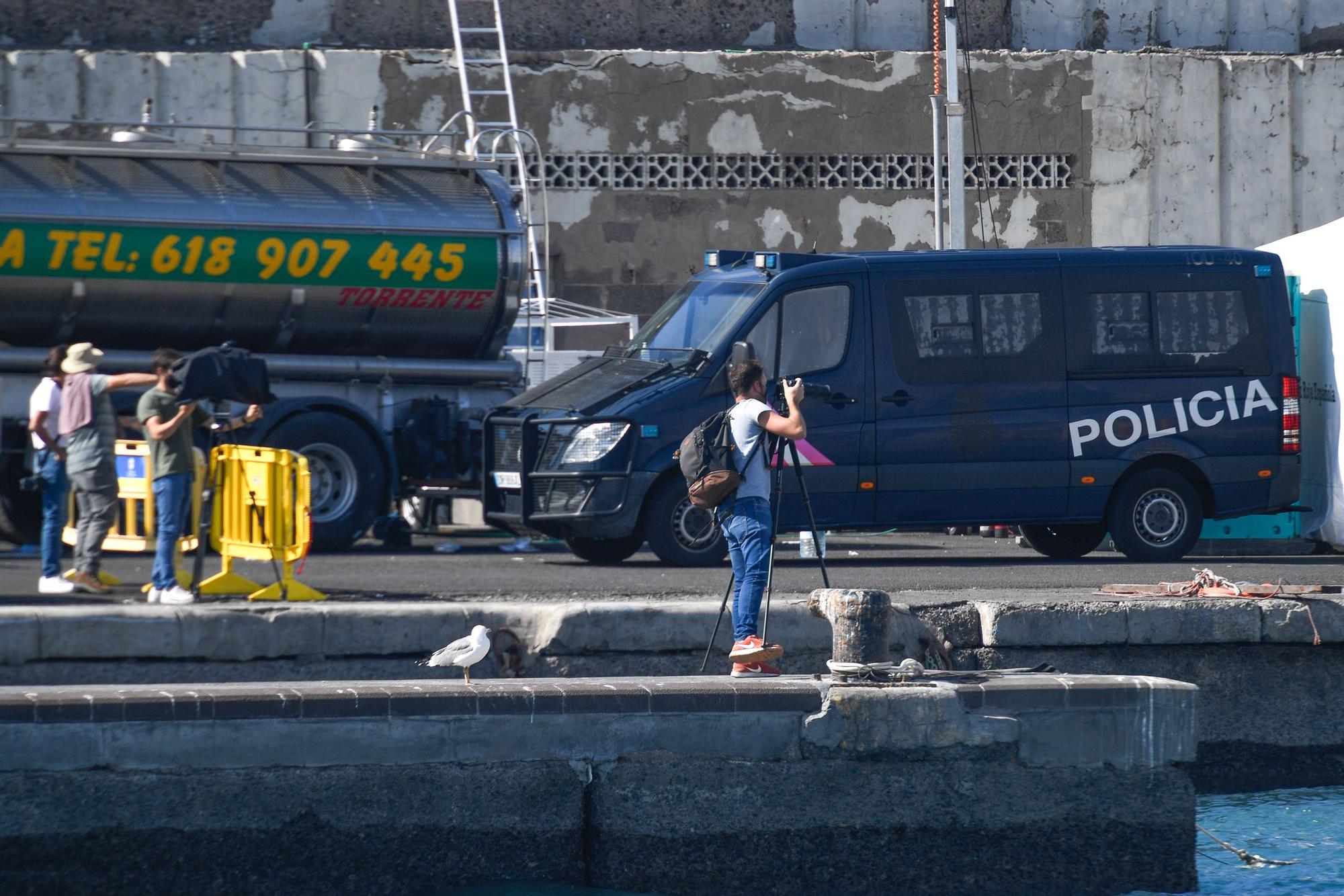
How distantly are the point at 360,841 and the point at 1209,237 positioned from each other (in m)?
16.6

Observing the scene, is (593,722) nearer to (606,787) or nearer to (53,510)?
(606,787)

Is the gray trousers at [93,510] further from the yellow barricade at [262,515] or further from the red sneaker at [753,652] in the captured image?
the red sneaker at [753,652]

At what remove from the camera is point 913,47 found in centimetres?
2117

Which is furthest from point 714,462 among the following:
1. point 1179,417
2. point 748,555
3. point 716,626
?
point 1179,417

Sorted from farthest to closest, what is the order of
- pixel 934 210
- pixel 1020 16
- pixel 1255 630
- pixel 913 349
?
pixel 1020 16 < pixel 934 210 < pixel 913 349 < pixel 1255 630

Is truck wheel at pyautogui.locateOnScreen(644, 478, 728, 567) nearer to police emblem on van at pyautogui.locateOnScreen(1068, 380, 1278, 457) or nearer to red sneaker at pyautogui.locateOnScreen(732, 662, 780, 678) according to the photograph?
police emblem on van at pyautogui.locateOnScreen(1068, 380, 1278, 457)

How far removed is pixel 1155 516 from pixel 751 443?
19.2 feet

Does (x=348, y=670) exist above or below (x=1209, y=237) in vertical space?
below

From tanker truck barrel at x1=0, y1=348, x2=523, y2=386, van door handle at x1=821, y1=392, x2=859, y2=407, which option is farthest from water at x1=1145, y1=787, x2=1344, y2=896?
tanker truck barrel at x1=0, y1=348, x2=523, y2=386

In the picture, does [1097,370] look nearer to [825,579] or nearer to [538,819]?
[825,579]

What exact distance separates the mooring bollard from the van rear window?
5.81 m

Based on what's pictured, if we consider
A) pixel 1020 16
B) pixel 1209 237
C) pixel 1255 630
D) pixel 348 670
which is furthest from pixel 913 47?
pixel 348 670

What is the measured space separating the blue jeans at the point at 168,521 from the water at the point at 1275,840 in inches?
232

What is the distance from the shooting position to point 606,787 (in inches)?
265
